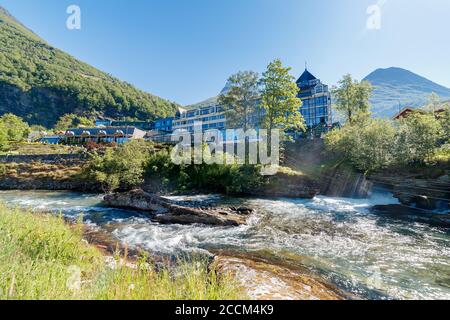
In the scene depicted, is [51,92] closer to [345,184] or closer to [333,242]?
[345,184]

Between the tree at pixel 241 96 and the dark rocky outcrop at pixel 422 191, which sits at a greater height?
the tree at pixel 241 96

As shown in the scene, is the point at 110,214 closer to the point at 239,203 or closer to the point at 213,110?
the point at 239,203

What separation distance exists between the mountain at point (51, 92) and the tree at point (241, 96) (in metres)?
118

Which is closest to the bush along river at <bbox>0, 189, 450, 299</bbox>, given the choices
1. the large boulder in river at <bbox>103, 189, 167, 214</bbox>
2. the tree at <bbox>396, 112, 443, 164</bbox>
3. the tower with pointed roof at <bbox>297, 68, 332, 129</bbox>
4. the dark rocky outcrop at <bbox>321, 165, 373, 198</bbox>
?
the large boulder in river at <bbox>103, 189, 167, 214</bbox>

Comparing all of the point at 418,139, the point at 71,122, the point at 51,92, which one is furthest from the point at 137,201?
the point at 51,92

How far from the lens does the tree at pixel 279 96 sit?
25.0m

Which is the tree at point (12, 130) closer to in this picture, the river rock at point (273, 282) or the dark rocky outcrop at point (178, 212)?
the dark rocky outcrop at point (178, 212)

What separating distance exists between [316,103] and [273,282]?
49.0 meters

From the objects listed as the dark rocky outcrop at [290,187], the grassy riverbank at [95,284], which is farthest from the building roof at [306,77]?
the grassy riverbank at [95,284]

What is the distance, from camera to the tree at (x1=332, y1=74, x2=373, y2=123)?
33.0m

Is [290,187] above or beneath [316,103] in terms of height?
beneath

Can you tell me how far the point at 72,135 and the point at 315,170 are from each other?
6615 cm

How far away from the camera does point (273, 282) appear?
5.73 meters

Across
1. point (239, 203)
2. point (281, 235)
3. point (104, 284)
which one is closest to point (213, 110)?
point (239, 203)
